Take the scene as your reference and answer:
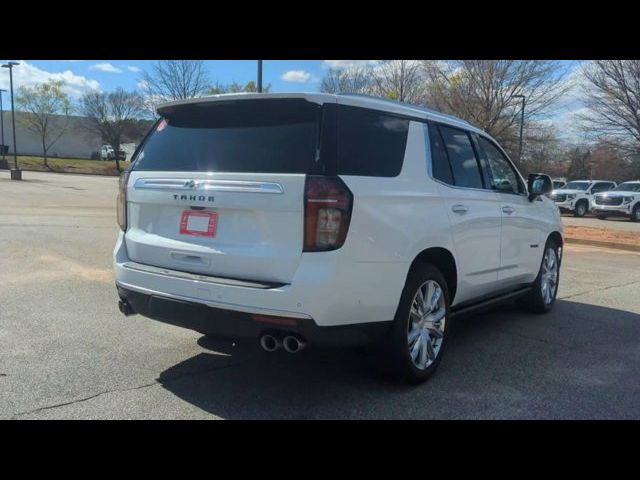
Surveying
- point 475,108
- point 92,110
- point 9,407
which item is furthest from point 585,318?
point 92,110

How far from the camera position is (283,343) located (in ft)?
11.5

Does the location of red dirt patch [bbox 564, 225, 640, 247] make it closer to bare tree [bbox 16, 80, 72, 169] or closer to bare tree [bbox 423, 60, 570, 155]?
bare tree [bbox 423, 60, 570, 155]

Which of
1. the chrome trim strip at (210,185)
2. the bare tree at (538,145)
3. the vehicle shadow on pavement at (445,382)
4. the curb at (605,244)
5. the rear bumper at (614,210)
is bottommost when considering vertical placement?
the curb at (605,244)

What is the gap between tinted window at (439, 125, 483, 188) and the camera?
4820 mm

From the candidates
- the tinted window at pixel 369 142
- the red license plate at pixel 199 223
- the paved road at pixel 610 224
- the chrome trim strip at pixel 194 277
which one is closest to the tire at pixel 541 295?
the tinted window at pixel 369 142

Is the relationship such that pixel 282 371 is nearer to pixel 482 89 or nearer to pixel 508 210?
pixel 508 210

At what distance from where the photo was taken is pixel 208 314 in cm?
360

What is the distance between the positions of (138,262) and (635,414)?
3.53 meters

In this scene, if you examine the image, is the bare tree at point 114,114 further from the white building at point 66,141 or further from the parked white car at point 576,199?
the parked white car at point 576,199

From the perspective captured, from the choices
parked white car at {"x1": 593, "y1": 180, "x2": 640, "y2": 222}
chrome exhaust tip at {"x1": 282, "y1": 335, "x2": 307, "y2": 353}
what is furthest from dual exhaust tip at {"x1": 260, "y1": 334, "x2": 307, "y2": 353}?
parked white car at {"x1": 593, "y1": 180, "x2": 640, "y2": 222}

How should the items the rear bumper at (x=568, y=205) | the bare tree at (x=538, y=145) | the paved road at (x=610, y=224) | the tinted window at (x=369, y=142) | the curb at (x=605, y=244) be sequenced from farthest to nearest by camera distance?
the bare tree at (x=538, y=145) → the rear bumper at (x=568, y=205) → the paved road at (x=610, y=224) → the curb at (x=605, y=244) → the tinted window at (x=369, y=142)

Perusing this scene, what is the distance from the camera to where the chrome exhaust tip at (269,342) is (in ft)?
11.5

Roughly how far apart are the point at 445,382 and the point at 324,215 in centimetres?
176
